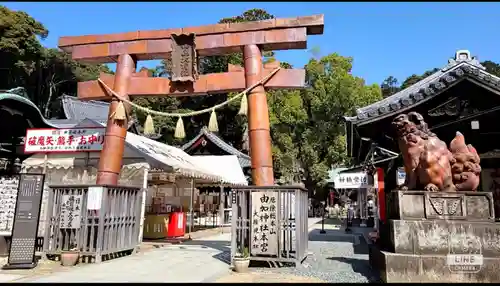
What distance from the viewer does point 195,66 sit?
10.5m

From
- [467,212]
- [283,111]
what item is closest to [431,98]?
[467,212]

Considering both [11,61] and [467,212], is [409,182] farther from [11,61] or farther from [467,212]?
[11,61]

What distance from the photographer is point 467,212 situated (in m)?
6.96

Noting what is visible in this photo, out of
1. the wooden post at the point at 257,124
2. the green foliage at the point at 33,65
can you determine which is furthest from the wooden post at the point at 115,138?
the green foliage at the point at 33,65

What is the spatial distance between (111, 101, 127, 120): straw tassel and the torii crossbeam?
18 cm

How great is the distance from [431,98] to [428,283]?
4.98 meters

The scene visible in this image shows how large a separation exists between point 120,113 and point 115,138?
0.71 m

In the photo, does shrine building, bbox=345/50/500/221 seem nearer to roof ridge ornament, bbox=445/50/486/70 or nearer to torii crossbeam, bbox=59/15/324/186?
roof ridge ornament, bbox=445/50/486/70

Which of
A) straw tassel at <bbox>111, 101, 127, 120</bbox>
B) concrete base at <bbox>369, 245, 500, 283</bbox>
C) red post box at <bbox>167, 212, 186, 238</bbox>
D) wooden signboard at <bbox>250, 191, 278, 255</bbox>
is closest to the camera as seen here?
concrete base at <bbox>369, 245, 500, 283</bbox>

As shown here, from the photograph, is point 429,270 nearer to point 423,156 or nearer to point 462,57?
point 423,156

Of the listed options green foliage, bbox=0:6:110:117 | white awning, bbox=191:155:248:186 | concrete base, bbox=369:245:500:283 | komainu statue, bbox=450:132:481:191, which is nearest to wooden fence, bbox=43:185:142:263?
concrete base, bbox=369:245:500:283

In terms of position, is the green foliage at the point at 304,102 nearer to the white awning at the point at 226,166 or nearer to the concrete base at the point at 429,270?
the white awning at the point at 226,166

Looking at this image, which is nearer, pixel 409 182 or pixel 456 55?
pixel 409 182

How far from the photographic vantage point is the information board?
8.39 metres
